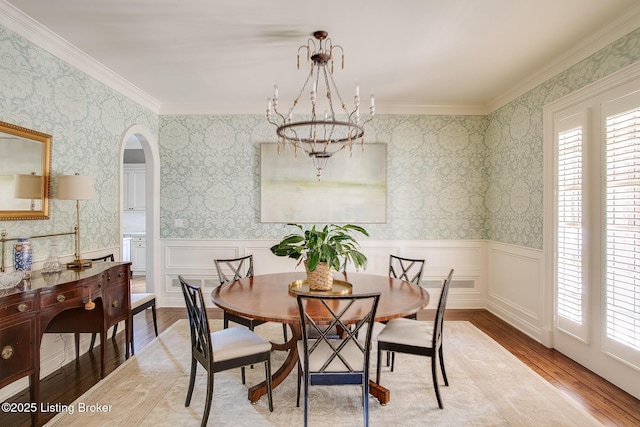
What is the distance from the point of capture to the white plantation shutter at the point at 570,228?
2938 mm

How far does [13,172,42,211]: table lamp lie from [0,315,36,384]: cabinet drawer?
3.44 feet

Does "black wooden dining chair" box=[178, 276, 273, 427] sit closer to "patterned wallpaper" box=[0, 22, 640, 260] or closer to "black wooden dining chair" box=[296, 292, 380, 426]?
"black wooden dining chair" box=[296, 292, 380, 426]

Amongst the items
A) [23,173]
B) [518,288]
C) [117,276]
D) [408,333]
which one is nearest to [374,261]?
[518,288]

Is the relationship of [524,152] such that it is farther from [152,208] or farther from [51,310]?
[152,208]

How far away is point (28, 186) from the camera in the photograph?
261 cm

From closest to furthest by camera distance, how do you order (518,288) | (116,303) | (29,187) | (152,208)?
(29,187), (116,303), (518,288), (152,208)

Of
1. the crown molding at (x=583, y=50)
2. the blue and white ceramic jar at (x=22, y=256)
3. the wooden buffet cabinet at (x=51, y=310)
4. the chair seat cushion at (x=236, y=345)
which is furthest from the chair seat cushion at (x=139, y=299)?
the crown molding at (x=583, y=50)

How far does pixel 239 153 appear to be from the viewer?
4.64 meters

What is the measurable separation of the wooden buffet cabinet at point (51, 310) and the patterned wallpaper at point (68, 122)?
0.47m

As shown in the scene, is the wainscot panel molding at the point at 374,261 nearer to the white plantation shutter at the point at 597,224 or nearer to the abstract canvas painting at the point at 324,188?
the abstract canvas painting at the point at 324,188

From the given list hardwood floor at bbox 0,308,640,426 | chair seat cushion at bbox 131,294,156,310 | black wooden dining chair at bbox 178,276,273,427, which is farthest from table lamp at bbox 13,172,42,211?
black wooden dining chair at bbox 178,276,273,427

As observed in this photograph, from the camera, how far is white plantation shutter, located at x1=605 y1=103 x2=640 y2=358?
240 cm

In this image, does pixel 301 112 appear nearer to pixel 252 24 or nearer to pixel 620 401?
pixel 252 24

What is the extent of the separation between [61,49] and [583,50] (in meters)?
4.53
